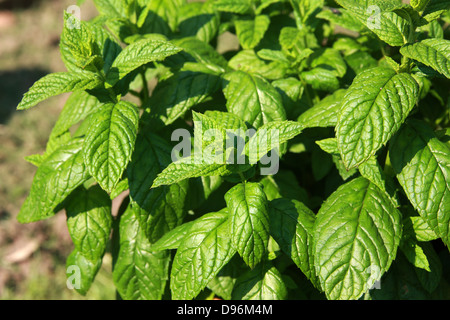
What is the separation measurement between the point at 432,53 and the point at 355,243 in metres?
0.65

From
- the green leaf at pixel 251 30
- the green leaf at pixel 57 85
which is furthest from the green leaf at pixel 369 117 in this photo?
the green leaf at pixel 57 85

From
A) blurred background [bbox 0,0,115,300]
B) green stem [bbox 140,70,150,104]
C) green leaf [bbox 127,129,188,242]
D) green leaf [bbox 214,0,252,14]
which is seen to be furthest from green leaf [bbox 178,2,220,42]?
blurred background [bbox 0,0,115,300]

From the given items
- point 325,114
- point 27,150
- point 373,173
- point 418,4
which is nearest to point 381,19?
point 418,4

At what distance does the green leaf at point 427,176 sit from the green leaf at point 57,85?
1106mm

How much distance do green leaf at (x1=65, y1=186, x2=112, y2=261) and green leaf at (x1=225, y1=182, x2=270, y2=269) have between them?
2.12 ft

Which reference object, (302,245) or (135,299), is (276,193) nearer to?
(302,245)

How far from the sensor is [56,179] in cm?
175

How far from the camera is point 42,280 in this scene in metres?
3.08

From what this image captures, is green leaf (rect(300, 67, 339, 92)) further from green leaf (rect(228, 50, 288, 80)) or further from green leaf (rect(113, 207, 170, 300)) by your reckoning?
green leaf (rect(113, 207, 170, 300))

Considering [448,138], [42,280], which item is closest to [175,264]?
[448,138]

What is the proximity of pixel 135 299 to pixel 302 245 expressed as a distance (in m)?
0.83

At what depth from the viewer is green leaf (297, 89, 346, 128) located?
165 centimetres

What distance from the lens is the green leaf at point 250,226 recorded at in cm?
146

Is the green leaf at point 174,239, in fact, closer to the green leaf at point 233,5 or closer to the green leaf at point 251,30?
the green leaf at point 251,30
